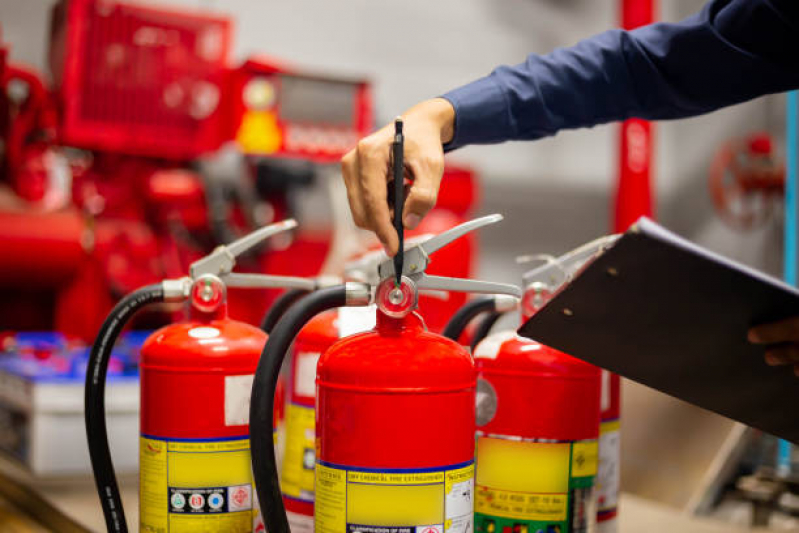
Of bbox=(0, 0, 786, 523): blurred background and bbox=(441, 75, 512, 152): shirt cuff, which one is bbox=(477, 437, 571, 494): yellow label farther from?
bbox=(0, 0, 786, 523): blurred background

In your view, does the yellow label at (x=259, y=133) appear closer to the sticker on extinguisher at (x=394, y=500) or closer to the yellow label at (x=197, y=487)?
the yellow label at (x=197, y=487)

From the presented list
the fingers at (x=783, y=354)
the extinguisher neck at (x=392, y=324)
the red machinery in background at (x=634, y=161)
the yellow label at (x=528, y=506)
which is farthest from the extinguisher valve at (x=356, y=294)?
the red machinery in background at (x=634, y=161)

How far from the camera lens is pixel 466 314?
1079mm

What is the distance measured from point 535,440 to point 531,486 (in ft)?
0.17

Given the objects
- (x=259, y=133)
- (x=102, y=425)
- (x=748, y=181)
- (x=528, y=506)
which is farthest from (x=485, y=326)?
(x=748, y=181)

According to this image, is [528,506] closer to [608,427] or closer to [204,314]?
[608,427]

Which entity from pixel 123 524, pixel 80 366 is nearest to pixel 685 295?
pixel 123 524

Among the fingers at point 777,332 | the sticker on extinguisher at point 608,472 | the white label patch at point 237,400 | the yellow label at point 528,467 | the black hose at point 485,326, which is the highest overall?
the fingers at point 777,332

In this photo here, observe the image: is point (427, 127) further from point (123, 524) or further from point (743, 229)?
point (743, 229)

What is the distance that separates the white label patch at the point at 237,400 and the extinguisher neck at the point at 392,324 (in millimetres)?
209

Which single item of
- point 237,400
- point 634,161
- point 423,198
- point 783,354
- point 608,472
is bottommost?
point 608,472

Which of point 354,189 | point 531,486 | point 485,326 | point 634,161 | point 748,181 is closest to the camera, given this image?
point 354,189

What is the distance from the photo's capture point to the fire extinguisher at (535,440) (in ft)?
2.99

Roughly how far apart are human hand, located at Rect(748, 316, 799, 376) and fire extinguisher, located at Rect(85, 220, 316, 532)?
21.4 inches
